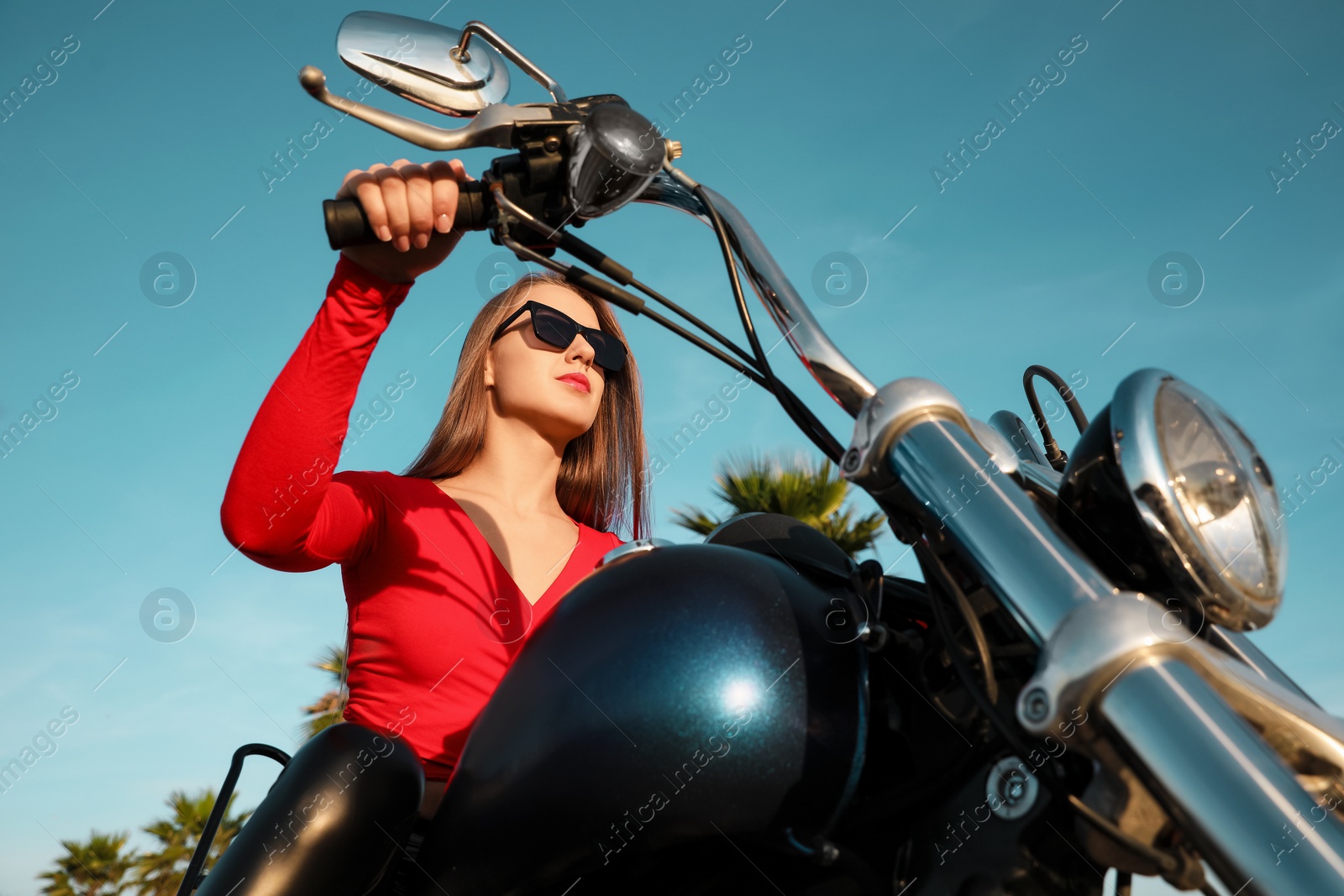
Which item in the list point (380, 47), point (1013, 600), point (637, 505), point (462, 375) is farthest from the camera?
point (637, 505)

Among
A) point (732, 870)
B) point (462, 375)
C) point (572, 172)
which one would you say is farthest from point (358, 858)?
point (462, 375)

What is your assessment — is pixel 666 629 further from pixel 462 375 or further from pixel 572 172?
pixel 462 375

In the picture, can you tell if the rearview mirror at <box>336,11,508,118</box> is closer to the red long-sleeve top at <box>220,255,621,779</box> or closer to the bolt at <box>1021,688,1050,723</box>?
the red long-sleeve top at <box>220,255,621,779</box>

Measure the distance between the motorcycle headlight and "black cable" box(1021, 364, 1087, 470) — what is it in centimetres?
71

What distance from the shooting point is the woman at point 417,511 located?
1274 millimetres

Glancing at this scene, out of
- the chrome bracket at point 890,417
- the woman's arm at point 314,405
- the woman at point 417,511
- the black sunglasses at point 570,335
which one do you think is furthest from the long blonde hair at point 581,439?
the chrome bracket at point 890,417

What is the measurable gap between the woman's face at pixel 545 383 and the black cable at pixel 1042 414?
4.06ft

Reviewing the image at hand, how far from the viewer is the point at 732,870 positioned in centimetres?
107

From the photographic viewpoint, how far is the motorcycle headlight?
82cm

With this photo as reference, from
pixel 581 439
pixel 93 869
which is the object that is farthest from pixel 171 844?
pixel 581 439

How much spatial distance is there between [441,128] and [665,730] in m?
0.71

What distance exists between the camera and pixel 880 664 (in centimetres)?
108

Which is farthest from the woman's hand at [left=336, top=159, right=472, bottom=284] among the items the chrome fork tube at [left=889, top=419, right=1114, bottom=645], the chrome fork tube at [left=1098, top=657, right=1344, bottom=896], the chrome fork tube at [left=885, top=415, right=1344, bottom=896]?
the chrome fork tube at [left=1098, top=657, right=1344, bottom=896]

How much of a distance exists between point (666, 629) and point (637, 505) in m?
2.07
